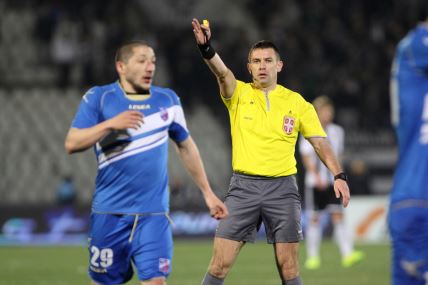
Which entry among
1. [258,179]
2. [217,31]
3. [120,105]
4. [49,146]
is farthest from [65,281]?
[217,31]

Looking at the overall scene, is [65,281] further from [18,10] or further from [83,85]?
[18,10]

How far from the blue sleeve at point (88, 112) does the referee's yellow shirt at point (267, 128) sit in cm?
160

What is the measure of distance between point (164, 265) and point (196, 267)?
27.1 ft

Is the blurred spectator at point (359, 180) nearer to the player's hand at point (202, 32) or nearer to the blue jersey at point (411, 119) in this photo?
the player's hand at point (202, 32)

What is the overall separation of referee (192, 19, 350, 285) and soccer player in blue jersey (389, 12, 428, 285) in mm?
2864

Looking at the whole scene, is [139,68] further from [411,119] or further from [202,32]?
[411,119]

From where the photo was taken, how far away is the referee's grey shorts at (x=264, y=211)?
8.44 metres

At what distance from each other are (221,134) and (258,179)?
18681 millimetres

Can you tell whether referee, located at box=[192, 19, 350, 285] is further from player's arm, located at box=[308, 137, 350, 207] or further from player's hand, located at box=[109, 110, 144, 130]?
player's hand, located at box=[109, 110, 144, 130]

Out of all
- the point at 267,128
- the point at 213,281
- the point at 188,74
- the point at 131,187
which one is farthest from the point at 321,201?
the point at 188,74

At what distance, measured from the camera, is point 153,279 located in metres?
7.31

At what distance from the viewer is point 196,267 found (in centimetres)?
1559

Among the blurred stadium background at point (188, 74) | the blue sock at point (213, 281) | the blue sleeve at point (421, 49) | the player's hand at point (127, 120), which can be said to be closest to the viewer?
the blue sleeve at point (421, 49)

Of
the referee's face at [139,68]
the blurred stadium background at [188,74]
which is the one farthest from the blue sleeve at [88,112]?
the blurred stadium background at [188,74]
